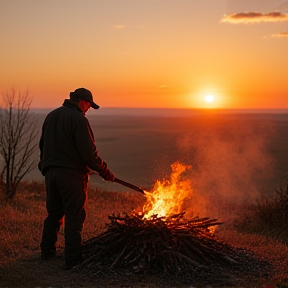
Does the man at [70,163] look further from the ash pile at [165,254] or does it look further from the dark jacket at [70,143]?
the ash pile at [165,254]

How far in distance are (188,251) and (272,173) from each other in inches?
799

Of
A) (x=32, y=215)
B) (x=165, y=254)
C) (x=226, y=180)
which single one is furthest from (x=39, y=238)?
(x=226, y=180)

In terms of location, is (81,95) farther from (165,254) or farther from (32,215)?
(32,215)

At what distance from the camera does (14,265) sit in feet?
22.2

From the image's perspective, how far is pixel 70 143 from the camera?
6594 millimetres

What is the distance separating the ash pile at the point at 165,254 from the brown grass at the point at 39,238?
0.35 meters

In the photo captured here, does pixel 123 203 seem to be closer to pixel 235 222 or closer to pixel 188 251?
pixel 235 222

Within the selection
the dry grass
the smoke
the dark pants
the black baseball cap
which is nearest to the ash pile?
the dark pants

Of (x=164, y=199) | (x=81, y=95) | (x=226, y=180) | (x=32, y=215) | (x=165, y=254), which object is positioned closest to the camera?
(x=165, y=254)

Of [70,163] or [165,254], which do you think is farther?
[70,163]

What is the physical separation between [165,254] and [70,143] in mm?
2052

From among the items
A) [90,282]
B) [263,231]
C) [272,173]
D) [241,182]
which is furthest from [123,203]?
[272,173]

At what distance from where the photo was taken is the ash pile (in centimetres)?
627

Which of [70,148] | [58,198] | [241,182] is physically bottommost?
[241,182]
